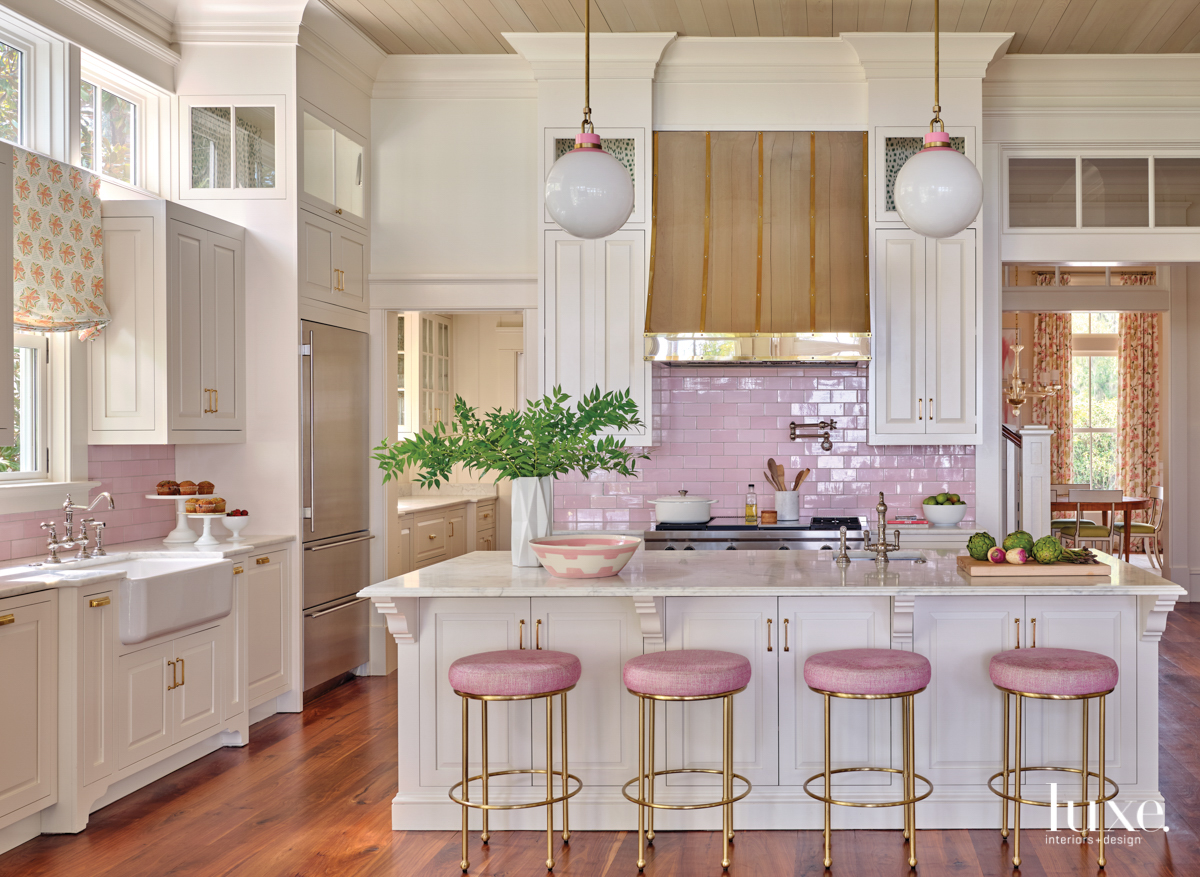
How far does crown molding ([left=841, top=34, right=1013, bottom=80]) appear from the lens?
209 inches

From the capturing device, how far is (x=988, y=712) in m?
3.43

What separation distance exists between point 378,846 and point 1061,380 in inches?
384

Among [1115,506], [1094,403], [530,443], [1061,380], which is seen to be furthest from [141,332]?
[1094,403]

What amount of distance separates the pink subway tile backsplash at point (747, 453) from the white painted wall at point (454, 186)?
4.07ft

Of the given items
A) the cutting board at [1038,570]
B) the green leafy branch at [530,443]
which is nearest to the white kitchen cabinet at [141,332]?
the green leafy branch at [530,443]

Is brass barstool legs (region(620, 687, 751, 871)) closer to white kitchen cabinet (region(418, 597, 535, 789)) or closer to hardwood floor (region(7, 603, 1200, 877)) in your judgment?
hardwood floor (region(7, 603, 1200, 877))

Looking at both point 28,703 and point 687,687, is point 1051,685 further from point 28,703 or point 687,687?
point 28,703

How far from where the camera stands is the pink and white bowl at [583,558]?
3316 millimetres

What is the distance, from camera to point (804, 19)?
5.25 m

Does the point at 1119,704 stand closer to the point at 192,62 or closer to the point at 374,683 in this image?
the point at 374,683

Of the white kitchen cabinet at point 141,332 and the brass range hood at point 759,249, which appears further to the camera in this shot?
the brass range hood at point 759,249

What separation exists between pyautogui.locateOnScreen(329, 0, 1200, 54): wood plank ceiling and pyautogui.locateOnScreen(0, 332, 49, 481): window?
7.37ft

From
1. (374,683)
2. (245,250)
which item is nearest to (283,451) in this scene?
(245,250)

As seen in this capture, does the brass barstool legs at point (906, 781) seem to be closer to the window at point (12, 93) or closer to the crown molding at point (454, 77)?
the window at point (12, 93)
